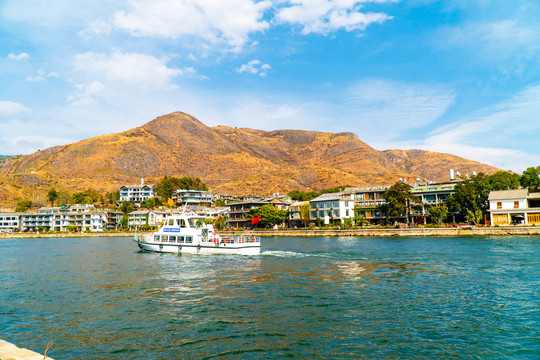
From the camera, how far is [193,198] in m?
191

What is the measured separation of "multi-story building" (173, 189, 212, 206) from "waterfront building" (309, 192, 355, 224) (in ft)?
274

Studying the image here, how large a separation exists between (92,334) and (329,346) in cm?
1057

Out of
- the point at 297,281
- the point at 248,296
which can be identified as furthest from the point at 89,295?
the point at 297,281

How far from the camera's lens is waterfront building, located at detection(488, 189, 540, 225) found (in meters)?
78.9

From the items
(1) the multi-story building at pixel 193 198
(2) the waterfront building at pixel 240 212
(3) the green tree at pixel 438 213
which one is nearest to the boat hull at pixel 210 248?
(3) the green tree at pixel 438 213

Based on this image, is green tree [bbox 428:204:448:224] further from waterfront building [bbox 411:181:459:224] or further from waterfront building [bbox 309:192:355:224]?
waterfront building [bbox 309:192:355:224]

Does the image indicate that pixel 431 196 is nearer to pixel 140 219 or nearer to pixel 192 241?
pixel 192 241

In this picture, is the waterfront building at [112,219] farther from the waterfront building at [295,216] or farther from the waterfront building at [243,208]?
the waterfront building at [295,216]

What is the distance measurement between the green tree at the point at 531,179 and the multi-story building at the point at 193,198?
13798 cm

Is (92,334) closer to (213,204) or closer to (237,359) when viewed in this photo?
(237,359)

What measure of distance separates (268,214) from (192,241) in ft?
228

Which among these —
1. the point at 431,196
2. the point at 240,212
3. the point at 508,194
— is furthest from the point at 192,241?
the point at 240,212

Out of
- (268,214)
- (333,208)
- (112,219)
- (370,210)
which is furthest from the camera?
(112,219)

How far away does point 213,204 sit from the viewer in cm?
19750
